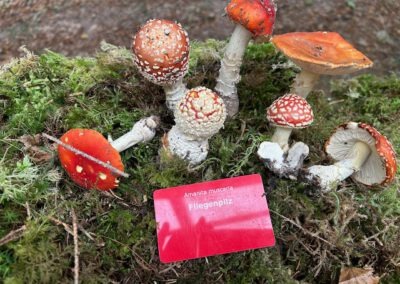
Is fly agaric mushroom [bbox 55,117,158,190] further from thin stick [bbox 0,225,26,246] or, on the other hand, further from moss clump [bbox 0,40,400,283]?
thin stick [bbox 0,225,26,246]

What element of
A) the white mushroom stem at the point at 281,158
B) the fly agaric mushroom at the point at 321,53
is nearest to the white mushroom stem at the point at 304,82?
the fly agaric mushroom at the point at 321,53

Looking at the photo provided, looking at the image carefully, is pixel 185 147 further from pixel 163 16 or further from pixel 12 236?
pixel 163 16

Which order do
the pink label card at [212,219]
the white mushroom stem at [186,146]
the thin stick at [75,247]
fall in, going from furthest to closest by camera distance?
the white mushroom stem at [186,146] → the pink label card at [212,219] → the thin stick at [75,247]

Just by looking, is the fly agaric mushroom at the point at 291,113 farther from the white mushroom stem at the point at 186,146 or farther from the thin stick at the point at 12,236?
the thin stick at the point at 12,236

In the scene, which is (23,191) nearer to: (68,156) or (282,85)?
(68,156)

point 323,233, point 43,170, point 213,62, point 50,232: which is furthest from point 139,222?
point 213,62

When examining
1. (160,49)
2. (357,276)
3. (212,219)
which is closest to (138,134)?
(160,49)
